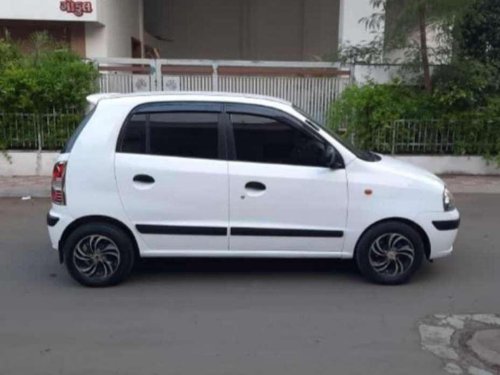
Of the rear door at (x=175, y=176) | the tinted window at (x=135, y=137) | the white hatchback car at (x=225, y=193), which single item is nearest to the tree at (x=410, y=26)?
the white hatchback car at (x=225, y=193)

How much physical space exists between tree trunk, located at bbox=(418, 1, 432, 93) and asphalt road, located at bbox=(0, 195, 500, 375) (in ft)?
16.2

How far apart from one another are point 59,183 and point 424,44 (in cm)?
748

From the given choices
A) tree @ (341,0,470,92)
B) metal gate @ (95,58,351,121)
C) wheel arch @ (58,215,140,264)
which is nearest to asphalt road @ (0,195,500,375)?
wheel arch @ (58,215,140,264)

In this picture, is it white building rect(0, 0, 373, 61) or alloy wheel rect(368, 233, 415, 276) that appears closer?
alloy wheel rect(368, 233, 415, 276)

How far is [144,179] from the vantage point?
5.01 meters

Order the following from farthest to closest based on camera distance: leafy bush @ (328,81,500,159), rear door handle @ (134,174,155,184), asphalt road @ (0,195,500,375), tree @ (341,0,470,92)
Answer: leafy bush @ (328,81,500,159) → tree @ (341,0,470,92) → rear door handle @ (134,174,155,184) → asphalt road @ (0,195,500,375)

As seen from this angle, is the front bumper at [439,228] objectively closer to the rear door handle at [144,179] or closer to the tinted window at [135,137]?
the rear door handle at [144,179]

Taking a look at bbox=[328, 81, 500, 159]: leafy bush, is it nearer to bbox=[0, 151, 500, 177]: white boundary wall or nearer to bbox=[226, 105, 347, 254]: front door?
bbox=[0, 151, 500, 177]: white boundary wall

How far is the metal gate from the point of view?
10.9m

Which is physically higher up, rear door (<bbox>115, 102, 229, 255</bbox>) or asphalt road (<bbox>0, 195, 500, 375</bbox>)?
rear door (<bbox>115, 102, 229, 255</bbox>)

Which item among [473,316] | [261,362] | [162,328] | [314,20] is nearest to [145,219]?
[162,328]

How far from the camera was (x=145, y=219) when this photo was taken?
200 inches

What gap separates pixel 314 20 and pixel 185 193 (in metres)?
19.6

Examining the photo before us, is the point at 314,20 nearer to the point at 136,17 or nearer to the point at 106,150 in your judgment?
the point at 136,17
